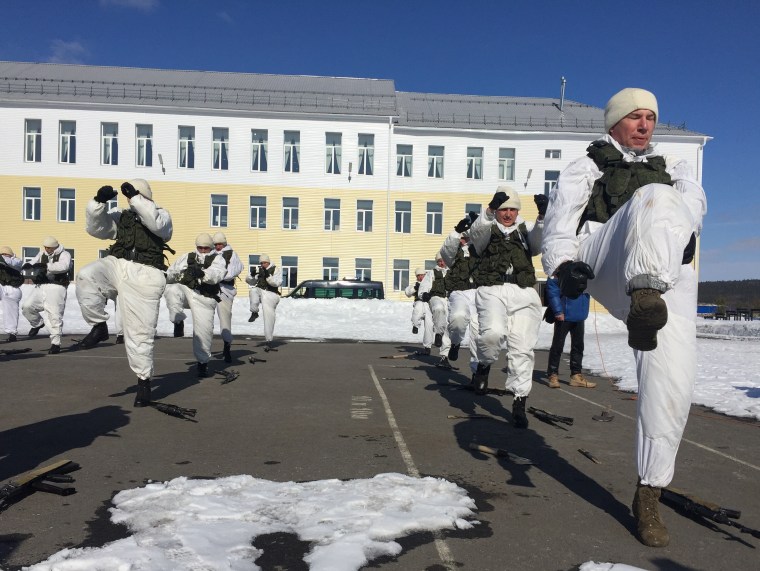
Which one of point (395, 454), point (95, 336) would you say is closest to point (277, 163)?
point (95, 336)

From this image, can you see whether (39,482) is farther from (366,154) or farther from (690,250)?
(366,154)

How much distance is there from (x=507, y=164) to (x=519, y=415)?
39.8m

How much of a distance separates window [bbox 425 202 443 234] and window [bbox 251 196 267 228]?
11428mm

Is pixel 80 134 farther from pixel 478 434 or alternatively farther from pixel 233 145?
pixel 478 434

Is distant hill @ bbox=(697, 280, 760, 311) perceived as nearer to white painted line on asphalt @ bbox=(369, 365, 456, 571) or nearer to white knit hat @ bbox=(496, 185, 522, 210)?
white knit hat @ bbox=(496, 185, 522, 210)

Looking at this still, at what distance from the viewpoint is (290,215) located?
42.7 m

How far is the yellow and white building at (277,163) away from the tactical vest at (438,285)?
28.5 meters

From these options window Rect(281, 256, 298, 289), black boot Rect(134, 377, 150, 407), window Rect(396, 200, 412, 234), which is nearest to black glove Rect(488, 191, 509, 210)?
black boot Rect(134, 377, 150, 407)

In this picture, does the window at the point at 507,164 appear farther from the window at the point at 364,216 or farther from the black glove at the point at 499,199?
the black glove at the point at 499,199

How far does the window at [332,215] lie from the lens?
42.9 m

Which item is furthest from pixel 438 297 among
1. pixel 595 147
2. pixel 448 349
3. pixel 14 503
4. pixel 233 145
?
pixel 233 145

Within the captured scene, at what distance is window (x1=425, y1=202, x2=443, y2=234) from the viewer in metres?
43.6

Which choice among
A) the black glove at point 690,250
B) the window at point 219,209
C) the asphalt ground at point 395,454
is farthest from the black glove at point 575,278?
the window at point 219,209

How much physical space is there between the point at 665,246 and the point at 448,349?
961 cm
